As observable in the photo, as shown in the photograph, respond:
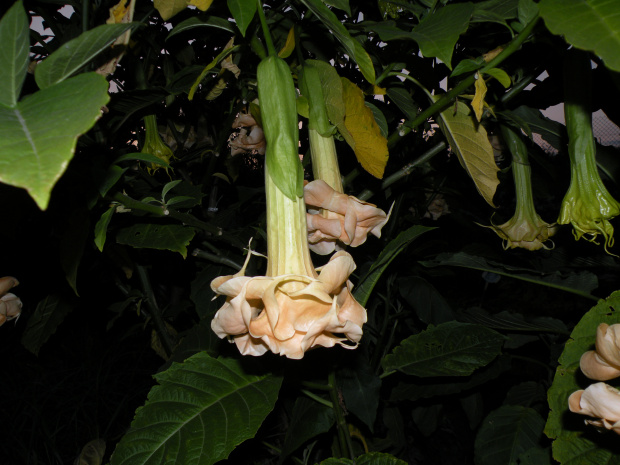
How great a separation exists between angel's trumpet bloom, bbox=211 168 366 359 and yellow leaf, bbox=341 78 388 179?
0.39ft

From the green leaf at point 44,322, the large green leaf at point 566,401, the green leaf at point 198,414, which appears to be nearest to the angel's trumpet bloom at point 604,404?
the large green leaf at point 566,401

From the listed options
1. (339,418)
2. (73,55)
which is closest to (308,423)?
(339,418)

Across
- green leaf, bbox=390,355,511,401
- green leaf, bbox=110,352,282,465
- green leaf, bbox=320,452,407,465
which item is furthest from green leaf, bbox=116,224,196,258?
green leaf, bbox=390,355,511,401

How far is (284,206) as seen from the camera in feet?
1.32

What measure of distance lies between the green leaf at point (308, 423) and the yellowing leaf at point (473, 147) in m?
0.43

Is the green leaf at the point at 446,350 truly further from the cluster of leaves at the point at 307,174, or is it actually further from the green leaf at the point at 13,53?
the green leaf at the point at 13,53

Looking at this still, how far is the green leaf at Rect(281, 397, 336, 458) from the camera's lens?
0.73 m

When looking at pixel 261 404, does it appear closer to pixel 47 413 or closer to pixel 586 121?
pixel 586 121

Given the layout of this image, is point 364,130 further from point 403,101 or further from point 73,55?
point 73,55

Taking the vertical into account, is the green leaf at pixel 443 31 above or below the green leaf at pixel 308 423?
above

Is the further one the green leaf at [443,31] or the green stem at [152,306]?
the green stem at [152,306]

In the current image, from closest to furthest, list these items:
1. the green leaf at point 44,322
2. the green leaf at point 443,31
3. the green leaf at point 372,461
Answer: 1. the green leaf at point 443,31
2. the green leaf at point 372,461
3. the green leaf at point 44,322

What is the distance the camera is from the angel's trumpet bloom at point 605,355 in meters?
0.46

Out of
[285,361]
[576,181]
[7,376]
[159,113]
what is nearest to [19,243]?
[159,113]
